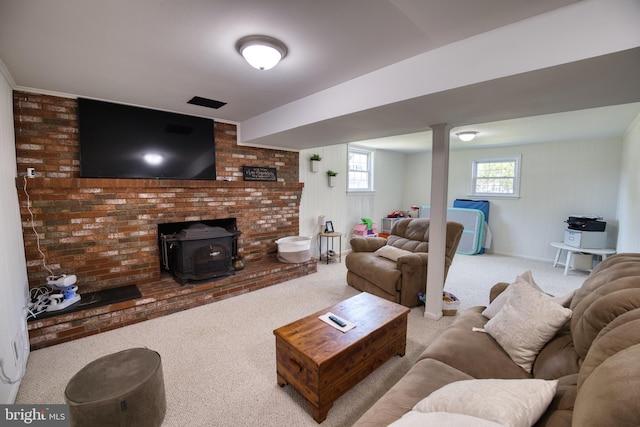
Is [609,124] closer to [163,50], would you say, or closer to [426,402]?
[426,402]

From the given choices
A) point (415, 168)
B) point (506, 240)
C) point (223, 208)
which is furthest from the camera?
point (415, 168)

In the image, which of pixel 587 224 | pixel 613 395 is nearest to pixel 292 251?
pixel 613 395

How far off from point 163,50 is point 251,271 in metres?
2.71

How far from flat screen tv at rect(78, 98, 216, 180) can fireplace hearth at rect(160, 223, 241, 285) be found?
0.77m

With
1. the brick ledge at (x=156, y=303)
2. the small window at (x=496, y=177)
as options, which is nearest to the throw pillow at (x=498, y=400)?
the brick ledge at (x=156, y=303)

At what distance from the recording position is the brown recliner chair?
3.14m

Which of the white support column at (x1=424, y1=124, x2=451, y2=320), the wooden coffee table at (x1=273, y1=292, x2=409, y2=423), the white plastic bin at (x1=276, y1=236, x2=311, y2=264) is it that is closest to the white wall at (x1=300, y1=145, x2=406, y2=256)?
the white plastic bin at (x1=276, y1=236, x2=311, y2=264)

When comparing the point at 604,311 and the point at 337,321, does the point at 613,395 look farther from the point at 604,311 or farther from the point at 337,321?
the point at 337,321

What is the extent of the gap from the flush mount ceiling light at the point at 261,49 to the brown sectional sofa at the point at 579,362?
2071 mm

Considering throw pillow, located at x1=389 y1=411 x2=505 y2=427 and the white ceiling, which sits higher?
the white ceiling

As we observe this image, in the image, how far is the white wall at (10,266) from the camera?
1.78 meters

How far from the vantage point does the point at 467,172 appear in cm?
625

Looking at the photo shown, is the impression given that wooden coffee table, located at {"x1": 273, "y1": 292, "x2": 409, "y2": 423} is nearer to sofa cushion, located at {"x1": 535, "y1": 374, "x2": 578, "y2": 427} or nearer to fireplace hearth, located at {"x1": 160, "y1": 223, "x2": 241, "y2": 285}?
sofa cushion, located at {"x1": 535, "y1": 374, "x2": 578, "y2": 427}

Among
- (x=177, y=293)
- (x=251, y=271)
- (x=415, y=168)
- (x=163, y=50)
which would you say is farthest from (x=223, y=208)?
(x=415, y=168)
